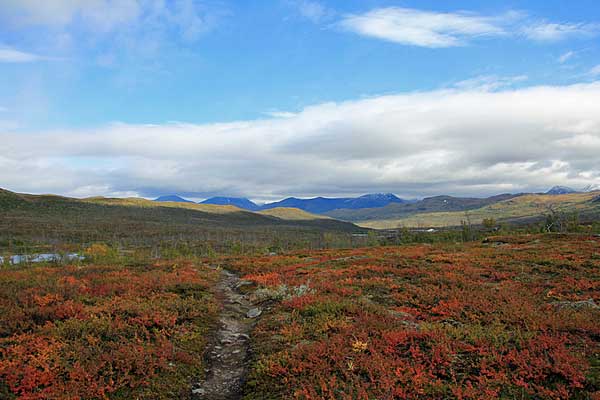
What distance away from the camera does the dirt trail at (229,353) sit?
10.1m

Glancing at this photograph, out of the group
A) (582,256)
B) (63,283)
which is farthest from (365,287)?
(582,256)

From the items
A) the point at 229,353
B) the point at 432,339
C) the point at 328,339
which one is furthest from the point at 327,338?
the point at 229,353

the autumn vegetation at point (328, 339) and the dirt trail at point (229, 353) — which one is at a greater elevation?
the autumn vegetation at point (328, 339)

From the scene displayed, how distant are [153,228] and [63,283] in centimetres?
17279

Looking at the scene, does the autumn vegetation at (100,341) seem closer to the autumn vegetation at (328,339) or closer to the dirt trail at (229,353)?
the autumn vegetation at (328,339)

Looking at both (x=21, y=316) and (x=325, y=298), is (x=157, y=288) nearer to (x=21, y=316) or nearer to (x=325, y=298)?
(x=21, y=316)

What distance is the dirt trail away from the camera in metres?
10.1

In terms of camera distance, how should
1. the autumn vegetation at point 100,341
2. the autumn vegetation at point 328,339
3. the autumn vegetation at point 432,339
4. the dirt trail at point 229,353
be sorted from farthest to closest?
the dirt trail at point 229,353, the autumn vegetation at point 100,341, the autumn vegetation at point 328,339, the autumn vegetation at point 432,339

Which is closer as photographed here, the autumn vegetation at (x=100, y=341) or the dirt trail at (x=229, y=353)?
the autumn vegetation at (x=100, y=341)

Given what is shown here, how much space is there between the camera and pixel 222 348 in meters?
13.3

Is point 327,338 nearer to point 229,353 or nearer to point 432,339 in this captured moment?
point 432,339

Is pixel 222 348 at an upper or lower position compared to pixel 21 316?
lower

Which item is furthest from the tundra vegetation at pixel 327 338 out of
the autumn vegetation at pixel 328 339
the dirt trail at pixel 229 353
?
the dirt trail at pixel 229 353

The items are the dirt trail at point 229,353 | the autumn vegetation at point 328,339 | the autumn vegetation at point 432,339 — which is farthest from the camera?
the dirt trail at point 229,353
